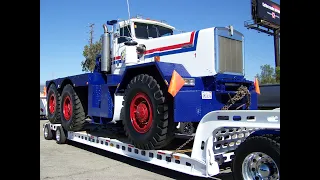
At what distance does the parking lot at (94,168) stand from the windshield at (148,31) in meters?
3.02

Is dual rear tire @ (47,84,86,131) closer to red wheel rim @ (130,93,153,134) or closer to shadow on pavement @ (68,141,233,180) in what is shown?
shadow on pavement @ (68,141,233,180)

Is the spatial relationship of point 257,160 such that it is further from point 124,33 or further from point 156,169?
point 124,33

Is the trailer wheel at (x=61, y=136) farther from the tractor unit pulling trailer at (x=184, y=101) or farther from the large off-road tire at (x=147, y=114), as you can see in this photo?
the large off-road tire at (x=147, y=114)

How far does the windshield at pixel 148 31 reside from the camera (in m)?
7.58

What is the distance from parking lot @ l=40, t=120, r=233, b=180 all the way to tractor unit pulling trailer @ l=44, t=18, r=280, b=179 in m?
0.33

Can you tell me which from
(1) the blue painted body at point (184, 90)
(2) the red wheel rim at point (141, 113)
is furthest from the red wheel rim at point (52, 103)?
(2) the red wheel rim at point (141, 113)

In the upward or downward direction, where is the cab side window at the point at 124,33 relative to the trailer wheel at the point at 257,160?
upward

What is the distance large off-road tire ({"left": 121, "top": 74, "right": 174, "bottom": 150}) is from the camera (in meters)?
5.31

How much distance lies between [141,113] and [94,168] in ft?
4.89

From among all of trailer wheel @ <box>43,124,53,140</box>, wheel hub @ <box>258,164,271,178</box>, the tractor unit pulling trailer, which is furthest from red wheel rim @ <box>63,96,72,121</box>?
wheel hub @ <box>258,164,271,178</box>
